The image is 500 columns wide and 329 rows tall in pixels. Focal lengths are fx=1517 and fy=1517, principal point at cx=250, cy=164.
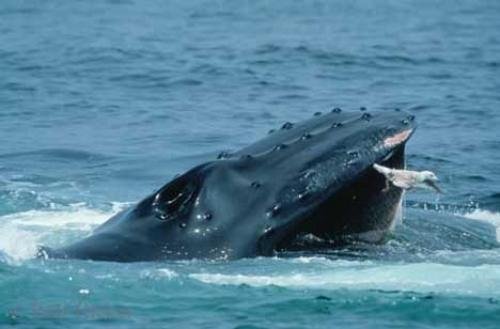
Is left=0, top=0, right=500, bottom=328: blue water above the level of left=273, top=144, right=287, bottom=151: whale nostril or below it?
below

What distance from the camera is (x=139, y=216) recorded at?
1138 centimetres

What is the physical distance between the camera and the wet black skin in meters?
11.0

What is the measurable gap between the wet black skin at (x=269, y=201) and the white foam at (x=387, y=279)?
0.66 ft

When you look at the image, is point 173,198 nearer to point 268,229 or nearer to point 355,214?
point 268,229

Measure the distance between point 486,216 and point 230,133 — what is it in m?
6.78

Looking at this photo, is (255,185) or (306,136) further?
(306,136)

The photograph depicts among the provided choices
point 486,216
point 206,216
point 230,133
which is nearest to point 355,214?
point 206,216

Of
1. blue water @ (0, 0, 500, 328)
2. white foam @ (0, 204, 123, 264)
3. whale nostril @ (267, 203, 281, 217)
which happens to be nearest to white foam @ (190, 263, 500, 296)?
blue water @ (0, 0, 500, 328)

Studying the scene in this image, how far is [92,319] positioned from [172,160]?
8.41 m

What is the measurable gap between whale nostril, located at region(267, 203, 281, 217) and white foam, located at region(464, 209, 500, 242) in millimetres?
4071

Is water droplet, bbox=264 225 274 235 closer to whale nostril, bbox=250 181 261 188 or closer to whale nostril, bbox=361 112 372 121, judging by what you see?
whale nostril, bbox=250 181 261 188

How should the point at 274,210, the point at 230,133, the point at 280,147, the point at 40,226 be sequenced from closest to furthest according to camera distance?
the point at 274,210
the point at 280,147
the point at 40,226
the point at 230,133

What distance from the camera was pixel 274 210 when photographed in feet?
36.0

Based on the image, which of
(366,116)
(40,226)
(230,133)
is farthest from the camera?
(230,133)
